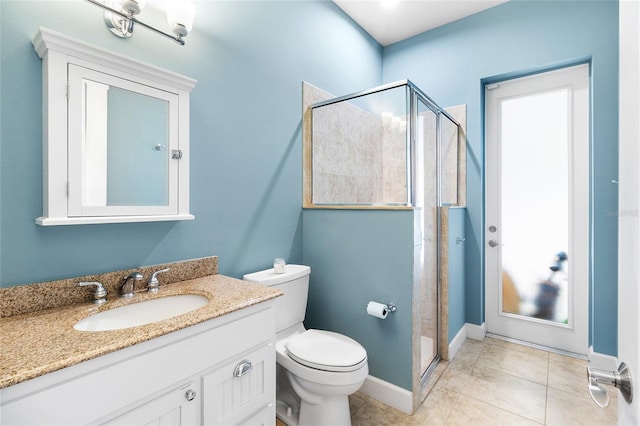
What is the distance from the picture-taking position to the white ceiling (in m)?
2.57

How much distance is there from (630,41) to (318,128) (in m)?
1.89

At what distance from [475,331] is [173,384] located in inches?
104

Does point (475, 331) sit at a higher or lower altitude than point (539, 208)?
lower

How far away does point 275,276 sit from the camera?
5.95ft

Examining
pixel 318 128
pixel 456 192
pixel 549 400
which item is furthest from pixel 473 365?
pixel 318 128

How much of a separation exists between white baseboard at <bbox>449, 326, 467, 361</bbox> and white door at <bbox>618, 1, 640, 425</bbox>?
2.00 meters

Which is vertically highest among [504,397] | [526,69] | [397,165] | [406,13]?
[406,13]

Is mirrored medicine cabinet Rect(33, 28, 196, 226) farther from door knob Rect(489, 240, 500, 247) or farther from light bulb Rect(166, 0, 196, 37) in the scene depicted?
door knob Rect(489, 240, 500, 247)

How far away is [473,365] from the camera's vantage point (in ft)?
7.52

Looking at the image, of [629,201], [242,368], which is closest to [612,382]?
[629,201]

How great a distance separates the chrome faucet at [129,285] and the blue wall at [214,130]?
10cm

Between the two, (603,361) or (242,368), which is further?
(603,361)

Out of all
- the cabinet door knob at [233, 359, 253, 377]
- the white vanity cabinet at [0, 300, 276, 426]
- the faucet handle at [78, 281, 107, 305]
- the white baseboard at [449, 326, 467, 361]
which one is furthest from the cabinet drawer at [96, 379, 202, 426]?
the white baseboard at [449, 326, 467, 361]

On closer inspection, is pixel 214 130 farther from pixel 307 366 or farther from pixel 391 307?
pixel 391 307
